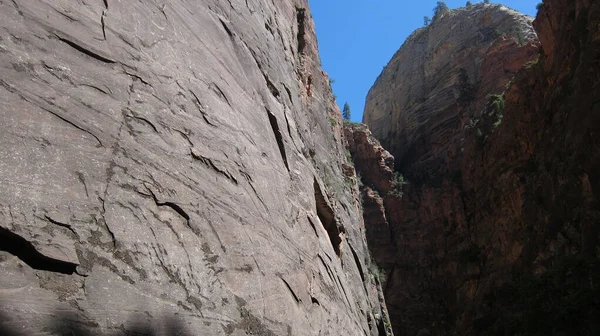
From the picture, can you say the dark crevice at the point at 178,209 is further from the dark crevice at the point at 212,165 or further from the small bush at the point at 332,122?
the small bush at the point at 332,122

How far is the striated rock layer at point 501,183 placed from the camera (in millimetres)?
18281

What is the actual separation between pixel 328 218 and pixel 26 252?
7.40 meters

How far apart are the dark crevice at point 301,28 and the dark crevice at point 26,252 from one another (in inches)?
469

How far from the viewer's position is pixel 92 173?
14.4ft

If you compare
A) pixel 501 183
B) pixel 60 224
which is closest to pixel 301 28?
pixel 60 224

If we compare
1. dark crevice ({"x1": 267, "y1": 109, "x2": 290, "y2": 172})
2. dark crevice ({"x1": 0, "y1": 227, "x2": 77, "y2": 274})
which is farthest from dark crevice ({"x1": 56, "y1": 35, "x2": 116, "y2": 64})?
dark crevice ({"x1": 267, "y1": 109, "x2": 290, "y2": 172})

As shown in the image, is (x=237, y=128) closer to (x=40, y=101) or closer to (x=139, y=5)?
(x=139, y=5)

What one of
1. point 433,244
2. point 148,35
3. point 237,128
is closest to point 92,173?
point 148,35

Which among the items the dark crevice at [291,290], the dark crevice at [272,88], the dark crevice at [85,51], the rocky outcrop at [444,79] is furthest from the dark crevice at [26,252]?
the rocky outcrop at [444,79]

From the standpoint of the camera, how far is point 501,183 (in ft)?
89.6

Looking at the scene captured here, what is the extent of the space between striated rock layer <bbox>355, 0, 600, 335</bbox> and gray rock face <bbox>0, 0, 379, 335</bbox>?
13379 mm

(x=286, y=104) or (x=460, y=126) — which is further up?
(x=460, y=126)

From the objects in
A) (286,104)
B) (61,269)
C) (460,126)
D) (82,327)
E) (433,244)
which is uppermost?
(460,126)

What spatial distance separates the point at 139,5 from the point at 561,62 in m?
20.8
